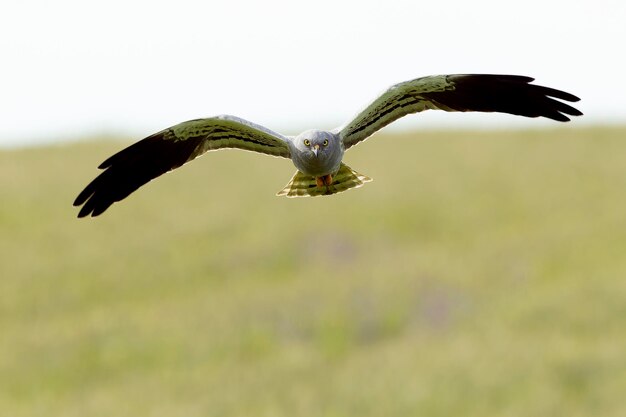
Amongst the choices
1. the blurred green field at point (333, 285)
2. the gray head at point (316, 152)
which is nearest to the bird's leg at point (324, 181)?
the gray head at point (316, 152)

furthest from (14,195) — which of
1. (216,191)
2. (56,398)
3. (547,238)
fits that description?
(547,238)

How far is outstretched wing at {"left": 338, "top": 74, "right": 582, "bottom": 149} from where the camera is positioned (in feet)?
26.1

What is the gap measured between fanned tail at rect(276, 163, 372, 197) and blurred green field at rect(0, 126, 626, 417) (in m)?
22.0

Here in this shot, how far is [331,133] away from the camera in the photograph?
24.2ft

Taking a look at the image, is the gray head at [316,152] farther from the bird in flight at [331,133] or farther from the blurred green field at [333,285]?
the blurred green field at [333,285]

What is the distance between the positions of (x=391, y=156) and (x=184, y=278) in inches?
382

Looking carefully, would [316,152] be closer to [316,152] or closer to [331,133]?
→ [316,152]

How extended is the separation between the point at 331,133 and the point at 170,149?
1673 millimetres

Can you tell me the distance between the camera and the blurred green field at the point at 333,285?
31.5 meters

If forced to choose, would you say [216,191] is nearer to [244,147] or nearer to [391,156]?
[391,156]

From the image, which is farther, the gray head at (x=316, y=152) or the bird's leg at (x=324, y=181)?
the bird's leg at (x=324, y=181)

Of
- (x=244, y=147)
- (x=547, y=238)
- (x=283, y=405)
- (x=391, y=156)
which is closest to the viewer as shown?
(x=244, y=147)

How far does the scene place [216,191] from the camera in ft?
141

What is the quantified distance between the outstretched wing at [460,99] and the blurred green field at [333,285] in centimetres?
2175
